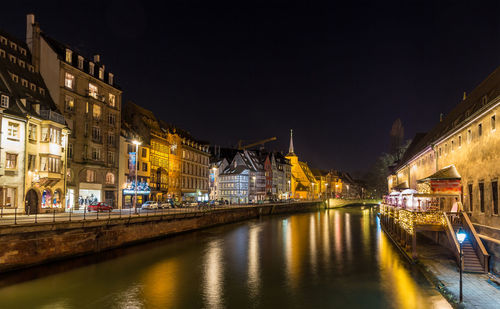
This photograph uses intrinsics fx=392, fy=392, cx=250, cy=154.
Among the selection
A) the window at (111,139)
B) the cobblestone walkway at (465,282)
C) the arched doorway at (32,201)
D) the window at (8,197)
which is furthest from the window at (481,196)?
the window at (111,139)

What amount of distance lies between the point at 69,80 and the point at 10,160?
16.8 m

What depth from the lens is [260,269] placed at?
30.5 meters

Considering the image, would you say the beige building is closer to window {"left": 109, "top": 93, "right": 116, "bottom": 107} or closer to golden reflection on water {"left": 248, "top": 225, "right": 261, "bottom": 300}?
window {"left": 109, "top": 93, "right": 116, "bottom": 107}

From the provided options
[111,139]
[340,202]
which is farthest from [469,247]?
[340,202]

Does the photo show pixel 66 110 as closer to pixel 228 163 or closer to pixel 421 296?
pixel 421 296

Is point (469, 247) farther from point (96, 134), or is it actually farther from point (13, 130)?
point (96, 134)

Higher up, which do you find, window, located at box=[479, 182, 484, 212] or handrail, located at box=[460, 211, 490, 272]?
window, located at box=[479, 182, 484, 212]

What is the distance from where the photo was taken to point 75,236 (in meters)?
30.6

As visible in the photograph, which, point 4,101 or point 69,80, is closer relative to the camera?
point 4,101

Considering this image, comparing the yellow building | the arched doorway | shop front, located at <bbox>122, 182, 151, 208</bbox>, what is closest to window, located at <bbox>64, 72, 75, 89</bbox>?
the arched doorway

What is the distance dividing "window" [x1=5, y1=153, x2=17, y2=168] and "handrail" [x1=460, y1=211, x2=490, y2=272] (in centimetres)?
3829

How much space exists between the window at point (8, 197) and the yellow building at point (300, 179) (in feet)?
423

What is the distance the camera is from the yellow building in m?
161

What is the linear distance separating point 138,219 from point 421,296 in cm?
2757
